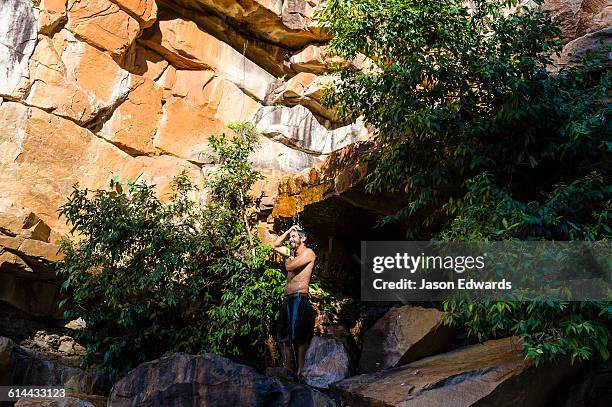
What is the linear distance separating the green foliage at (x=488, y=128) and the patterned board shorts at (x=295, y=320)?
179 cm

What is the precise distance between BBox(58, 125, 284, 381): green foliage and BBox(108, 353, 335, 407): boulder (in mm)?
2396

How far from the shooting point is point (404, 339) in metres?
6.51

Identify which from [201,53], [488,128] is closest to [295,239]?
Result: [488,128]

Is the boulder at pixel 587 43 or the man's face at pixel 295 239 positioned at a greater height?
the boulder at pixel 587 43

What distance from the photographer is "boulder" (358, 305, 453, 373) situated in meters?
6.41

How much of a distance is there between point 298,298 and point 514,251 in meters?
3.29

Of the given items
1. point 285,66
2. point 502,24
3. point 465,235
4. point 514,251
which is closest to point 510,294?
point 514,251

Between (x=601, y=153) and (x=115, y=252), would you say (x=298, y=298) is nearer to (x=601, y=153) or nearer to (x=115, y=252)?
(x=115, y=252)

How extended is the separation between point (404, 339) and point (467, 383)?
1.71m

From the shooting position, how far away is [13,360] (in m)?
7.09

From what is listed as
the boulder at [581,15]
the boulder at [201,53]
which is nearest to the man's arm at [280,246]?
the boulder at [581,15]

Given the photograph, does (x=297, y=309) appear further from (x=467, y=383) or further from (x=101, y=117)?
(x=101, y=117)

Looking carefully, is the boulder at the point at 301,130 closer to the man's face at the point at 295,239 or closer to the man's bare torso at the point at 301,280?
the man's face at the point at 295,239

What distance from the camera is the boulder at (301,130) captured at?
42.7ft
